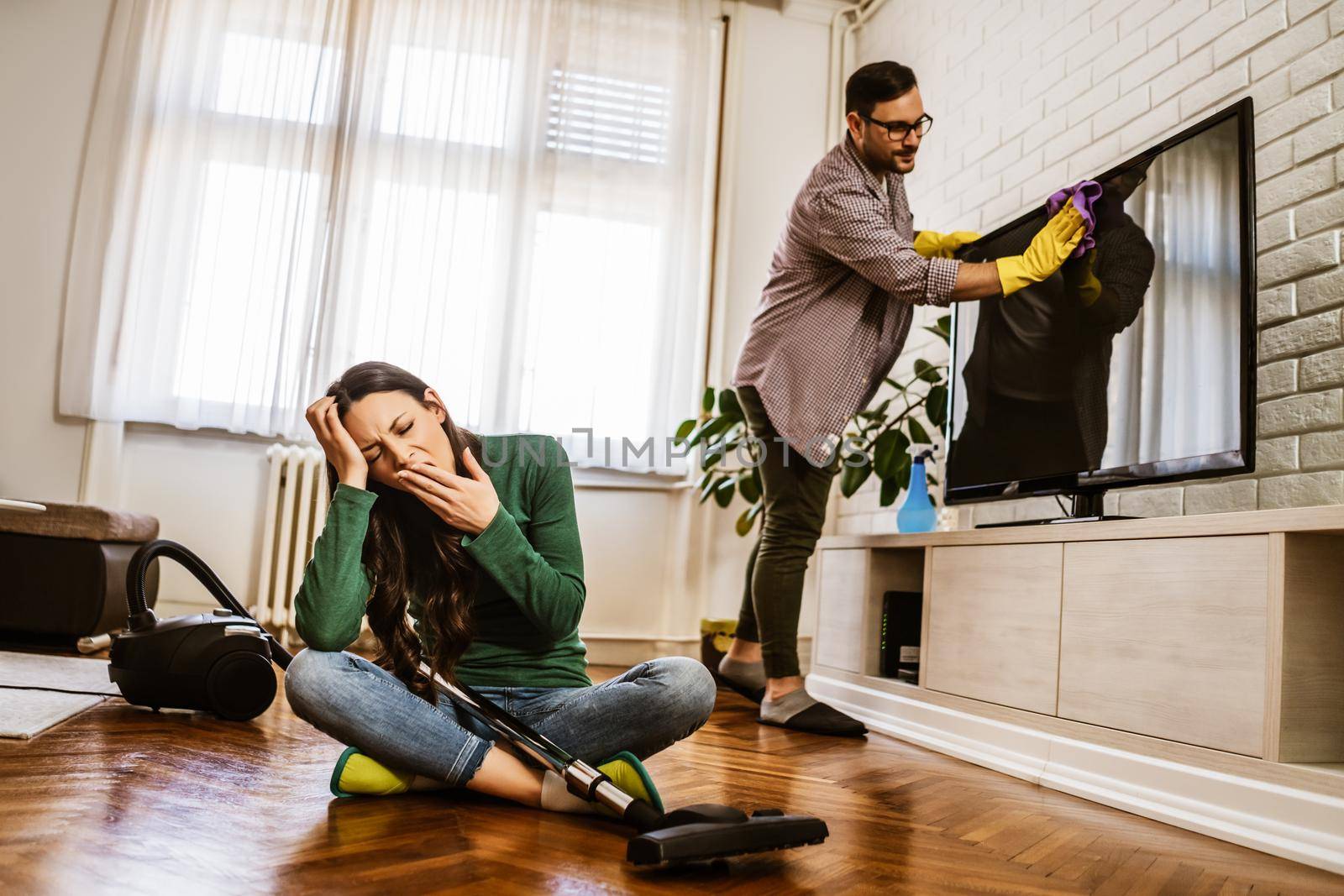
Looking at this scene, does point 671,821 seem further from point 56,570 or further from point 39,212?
point 39,212

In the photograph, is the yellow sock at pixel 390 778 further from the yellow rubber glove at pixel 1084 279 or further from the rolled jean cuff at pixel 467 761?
the yellow rubber glove at pixel 1084 279

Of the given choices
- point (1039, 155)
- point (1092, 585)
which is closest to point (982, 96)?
point (1039, 155)

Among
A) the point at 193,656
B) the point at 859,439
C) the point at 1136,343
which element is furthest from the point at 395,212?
the point at 1136,343

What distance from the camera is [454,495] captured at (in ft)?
4.34

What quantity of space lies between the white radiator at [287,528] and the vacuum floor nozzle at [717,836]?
2.72 m

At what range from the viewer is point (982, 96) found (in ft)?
10.9

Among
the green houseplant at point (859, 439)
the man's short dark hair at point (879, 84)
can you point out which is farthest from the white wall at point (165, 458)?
the man's short dark hair at point (879, 84)

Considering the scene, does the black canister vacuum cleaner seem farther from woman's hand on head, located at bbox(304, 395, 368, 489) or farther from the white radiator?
the white radiator

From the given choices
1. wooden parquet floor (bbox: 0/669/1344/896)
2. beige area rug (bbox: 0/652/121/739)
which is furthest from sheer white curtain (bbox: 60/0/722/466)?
wooden parquet floor (bbox: 0/669/1344/896)

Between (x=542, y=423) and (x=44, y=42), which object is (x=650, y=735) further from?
(x=44, y=42)

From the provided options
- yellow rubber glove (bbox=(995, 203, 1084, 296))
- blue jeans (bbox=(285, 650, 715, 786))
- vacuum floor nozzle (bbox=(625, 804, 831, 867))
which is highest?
yellow rubber glove (bbox=(995, 203, 1084, 296))

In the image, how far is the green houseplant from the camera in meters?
3.00

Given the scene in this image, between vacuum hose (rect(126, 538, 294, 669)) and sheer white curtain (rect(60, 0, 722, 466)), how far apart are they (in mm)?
1745

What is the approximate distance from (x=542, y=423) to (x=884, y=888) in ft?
9.53
